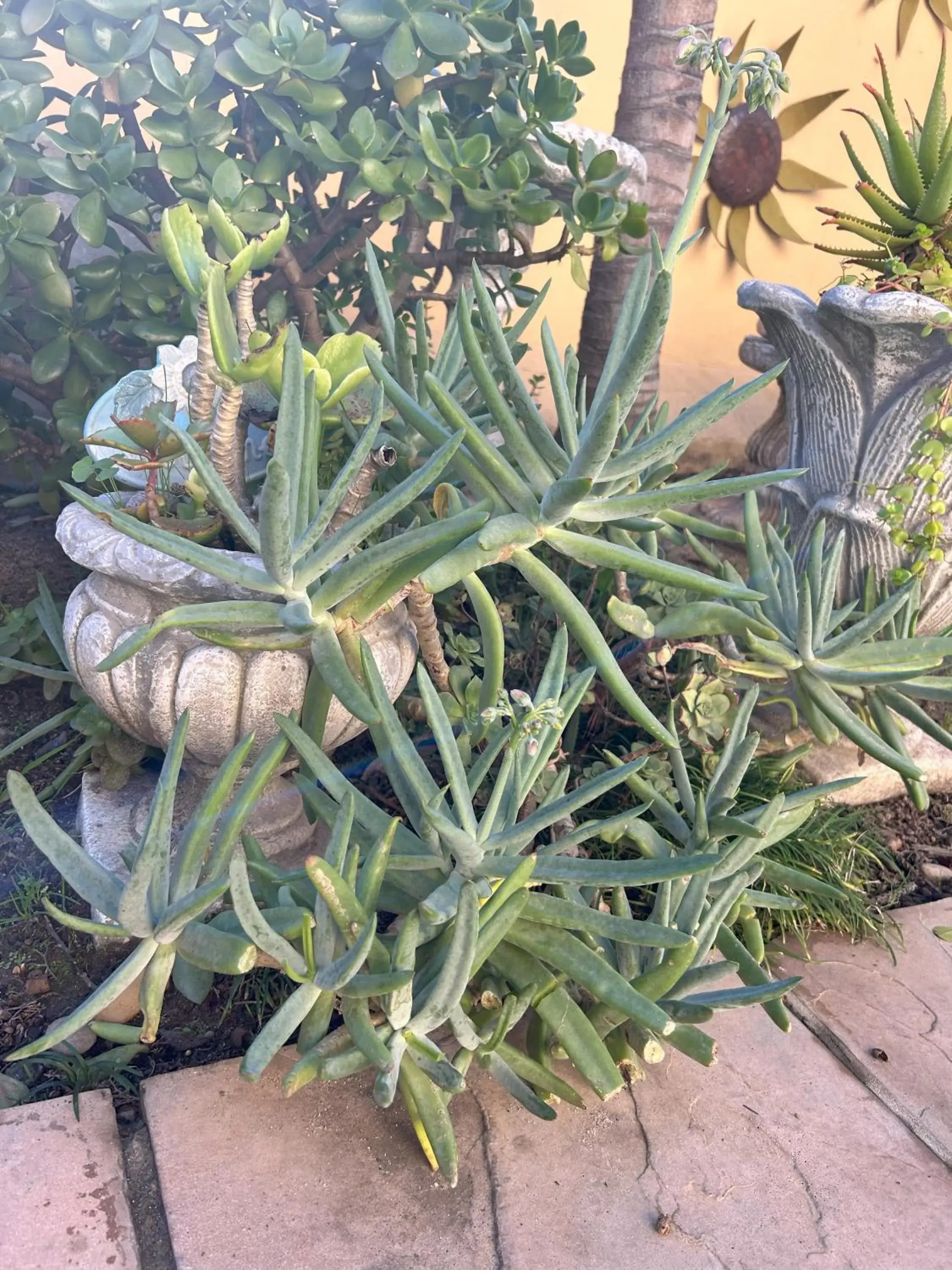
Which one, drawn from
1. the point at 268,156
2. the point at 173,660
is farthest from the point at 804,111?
the point at 173,660

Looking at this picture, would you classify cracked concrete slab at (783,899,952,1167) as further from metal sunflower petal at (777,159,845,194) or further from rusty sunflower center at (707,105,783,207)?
metal sunflower petal at (777,159,845,194)

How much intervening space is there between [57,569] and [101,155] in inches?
36.6

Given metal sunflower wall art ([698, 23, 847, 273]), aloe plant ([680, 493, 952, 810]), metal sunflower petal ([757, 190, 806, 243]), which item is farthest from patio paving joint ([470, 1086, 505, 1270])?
metal sunflower petal ([757, 190, 806, 243])

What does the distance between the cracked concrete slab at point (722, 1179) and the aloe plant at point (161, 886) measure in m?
0.50

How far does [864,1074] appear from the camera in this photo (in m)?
1.49

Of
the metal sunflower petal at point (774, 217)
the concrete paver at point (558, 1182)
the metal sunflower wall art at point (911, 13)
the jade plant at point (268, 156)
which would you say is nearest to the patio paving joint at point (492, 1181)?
the concrete paver at point (558, 1182)

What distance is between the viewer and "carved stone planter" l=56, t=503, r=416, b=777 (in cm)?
141

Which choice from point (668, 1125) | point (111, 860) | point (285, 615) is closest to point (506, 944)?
point (668, 1125)

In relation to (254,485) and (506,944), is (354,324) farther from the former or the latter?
(506,944)

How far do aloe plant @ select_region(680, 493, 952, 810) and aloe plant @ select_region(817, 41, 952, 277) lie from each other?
31.1 inches

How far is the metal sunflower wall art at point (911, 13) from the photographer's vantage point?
12.5 ft

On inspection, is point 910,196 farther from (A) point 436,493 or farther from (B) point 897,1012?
(B) point 897,1012

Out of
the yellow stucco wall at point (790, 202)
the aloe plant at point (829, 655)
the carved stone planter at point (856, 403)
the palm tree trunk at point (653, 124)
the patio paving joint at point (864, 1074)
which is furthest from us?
the yellow stucco wall at point (790, 202)

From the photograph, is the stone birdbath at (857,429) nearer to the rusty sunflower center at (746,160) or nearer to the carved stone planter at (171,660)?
the carved stone planter at (171,660)
